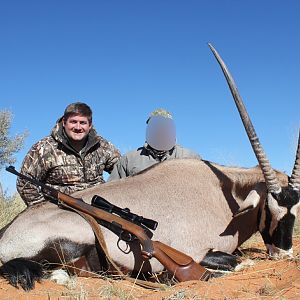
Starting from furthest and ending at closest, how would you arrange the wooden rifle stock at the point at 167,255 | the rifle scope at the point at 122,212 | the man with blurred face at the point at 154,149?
the man with blurred face at the point at 154,149
the rifle scope at the point at 122,212
the wooden rifle stock at the point at 167,255

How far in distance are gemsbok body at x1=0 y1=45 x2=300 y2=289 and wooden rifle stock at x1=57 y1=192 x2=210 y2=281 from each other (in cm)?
19

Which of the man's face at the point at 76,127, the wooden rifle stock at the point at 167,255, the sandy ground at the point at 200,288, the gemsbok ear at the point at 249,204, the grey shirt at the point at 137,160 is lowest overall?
the sandy ground at the point at 200,288

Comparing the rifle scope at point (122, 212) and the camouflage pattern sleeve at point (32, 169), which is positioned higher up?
the camouflage pattern sleeve at point (32, 169)

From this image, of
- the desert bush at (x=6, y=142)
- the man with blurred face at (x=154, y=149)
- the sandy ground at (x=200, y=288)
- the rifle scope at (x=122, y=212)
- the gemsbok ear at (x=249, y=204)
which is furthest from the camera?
the desert bush at (x=6, y=142)

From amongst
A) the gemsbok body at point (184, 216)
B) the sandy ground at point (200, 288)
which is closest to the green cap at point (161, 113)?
the gemsbok body at point (184, 216)

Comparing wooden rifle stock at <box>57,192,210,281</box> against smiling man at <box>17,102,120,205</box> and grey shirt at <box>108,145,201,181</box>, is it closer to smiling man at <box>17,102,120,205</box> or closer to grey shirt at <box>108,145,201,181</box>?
smiling man at <box>17,102,120,205</box>

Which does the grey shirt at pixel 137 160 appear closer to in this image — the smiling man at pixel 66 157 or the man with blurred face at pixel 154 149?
the man with blurred face at pixel 154 149

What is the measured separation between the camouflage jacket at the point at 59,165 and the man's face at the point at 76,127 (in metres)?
0.09

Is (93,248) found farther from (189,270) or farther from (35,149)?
(35,149)

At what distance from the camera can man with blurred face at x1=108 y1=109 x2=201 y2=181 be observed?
5.95 meters

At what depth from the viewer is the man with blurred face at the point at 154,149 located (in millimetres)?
5953

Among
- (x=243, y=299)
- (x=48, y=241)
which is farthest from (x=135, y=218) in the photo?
(x=243, y=299)

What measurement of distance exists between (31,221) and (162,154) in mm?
2317

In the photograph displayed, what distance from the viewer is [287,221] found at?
425cm
